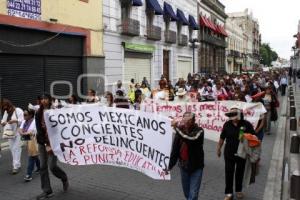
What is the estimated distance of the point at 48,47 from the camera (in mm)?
18312

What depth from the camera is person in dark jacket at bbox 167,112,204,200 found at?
6121 millimetres

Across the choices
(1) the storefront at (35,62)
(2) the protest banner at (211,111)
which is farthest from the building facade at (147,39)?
(2) the protest banner at (211,111)

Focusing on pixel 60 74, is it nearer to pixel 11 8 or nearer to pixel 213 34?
pixel 11 8

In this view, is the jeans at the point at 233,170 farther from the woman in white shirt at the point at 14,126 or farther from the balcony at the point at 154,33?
the balcony at the point at 154,33

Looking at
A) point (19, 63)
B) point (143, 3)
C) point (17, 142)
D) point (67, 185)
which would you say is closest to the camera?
point (67, 185)

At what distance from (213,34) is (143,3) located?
26.6 meters

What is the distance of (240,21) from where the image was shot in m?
95.0

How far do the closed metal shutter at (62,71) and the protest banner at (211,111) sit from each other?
26.2 ft

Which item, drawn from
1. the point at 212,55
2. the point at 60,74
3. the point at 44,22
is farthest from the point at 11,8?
the point at 212,55

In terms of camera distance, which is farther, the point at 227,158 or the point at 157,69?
the point at 157,69

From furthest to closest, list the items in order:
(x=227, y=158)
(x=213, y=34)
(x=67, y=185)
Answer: (x=213, y=34)
(x=67, y=185)
(x=227, y=158)

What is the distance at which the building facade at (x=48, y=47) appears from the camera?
15984 mm

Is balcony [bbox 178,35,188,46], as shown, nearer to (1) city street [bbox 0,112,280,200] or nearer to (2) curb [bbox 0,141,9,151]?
(2) curb [bbox 0,141,9,151]

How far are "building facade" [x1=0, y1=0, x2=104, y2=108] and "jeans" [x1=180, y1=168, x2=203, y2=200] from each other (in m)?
11.0
